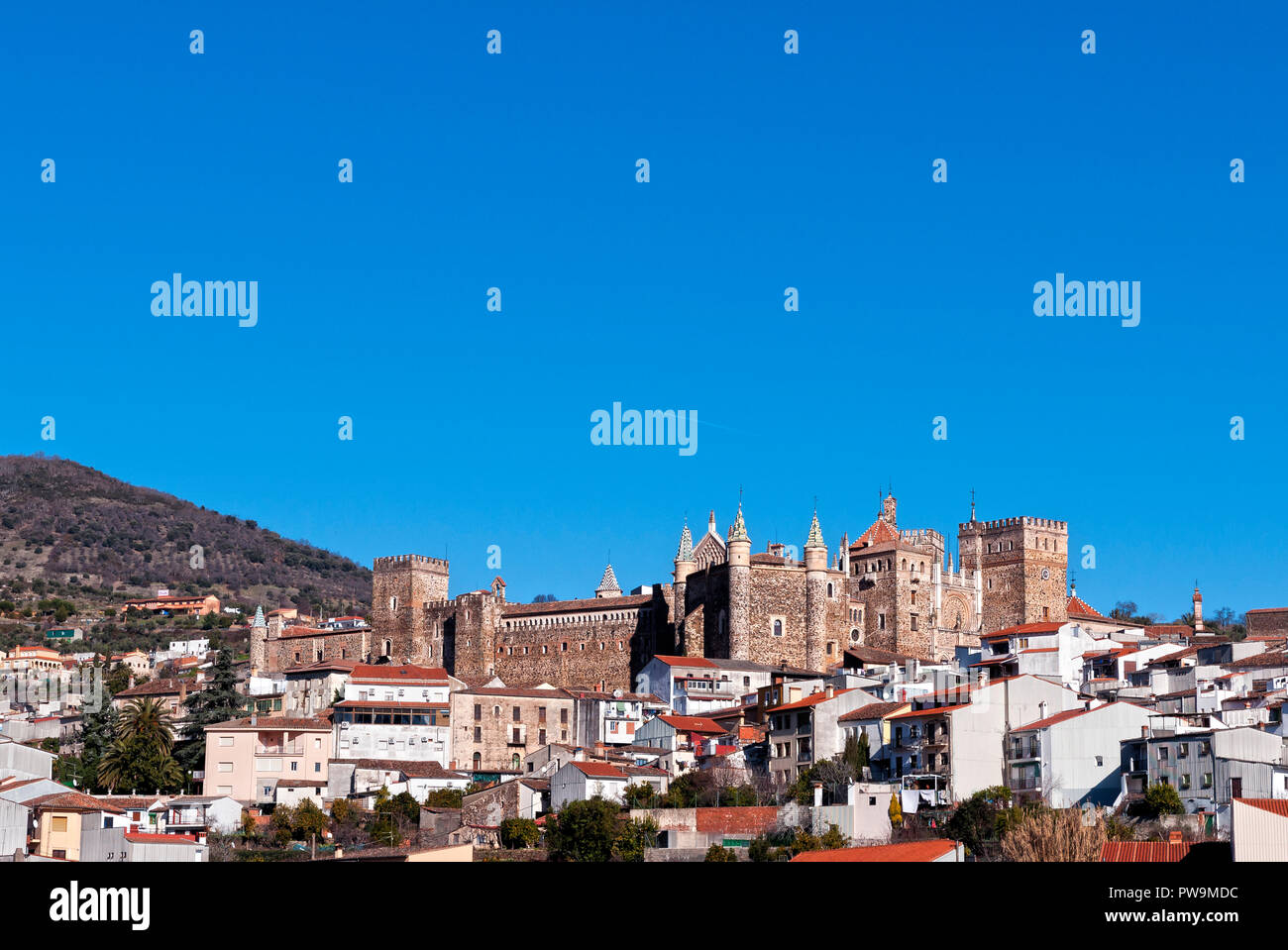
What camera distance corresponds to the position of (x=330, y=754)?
232ft

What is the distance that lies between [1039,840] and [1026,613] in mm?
47322

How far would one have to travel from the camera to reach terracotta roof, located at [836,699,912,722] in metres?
62.1

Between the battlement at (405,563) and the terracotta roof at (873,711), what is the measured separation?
132ft

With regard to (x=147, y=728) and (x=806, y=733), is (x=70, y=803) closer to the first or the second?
(x=147, y=728)

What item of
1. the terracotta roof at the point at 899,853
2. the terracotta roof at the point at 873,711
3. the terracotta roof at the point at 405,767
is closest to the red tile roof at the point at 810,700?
the terracotta roof at the point at 873,711

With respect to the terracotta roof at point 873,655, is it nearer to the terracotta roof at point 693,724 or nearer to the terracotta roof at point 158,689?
the terracotta roof at point 693,724

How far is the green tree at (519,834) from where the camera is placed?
55.5m

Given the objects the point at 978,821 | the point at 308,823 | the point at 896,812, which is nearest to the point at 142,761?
the point at 308,823

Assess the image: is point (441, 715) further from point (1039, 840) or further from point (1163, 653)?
point (1039, 840)

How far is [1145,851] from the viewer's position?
135ft

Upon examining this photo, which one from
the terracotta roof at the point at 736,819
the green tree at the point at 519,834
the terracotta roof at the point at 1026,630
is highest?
the terracotta roof at the point at 1026,630

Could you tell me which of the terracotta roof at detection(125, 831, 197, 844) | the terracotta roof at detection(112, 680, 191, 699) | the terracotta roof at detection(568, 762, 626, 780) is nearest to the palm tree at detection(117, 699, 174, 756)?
the terracotta roof at detection(112, 680, 191, 699)

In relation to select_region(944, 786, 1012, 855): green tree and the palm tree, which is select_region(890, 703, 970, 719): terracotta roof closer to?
select_region(944, 786, 1012, 855): green tree
